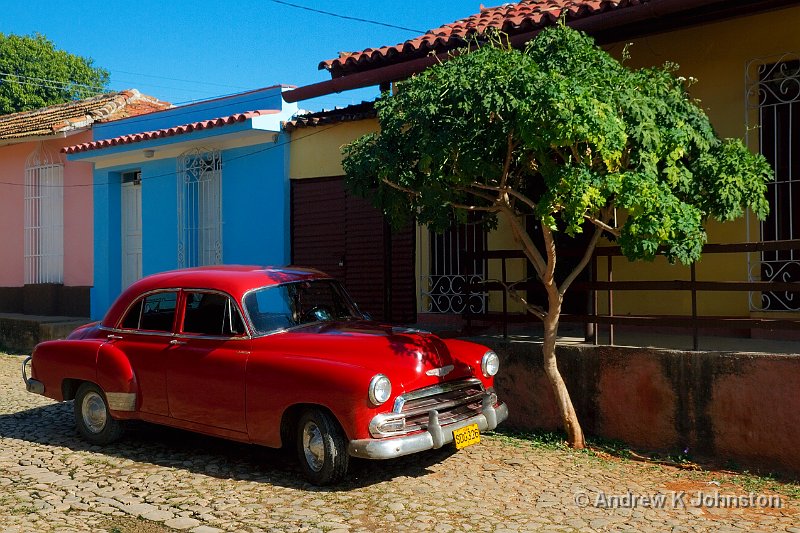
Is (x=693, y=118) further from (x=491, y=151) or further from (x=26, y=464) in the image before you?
(x=26, y=464)

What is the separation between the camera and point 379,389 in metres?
5.23

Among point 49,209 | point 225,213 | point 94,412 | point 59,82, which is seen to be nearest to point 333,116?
point 225,213

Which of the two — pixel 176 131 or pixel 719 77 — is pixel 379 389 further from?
pixel 176 131

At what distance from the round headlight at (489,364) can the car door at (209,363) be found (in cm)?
181

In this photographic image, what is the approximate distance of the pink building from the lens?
14.7 meters

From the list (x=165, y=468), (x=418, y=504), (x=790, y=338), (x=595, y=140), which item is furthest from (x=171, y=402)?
(x=790, y=338)

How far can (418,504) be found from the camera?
5.18 m

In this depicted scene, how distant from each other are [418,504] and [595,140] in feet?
8.66

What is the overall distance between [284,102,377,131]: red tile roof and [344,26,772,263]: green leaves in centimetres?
433

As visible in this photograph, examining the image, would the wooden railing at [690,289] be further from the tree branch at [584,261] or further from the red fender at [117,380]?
the red fender at [117,380]

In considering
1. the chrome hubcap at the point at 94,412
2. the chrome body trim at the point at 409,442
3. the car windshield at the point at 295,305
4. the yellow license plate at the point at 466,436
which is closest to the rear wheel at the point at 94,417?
the chrome hubcap at the point at 94,412

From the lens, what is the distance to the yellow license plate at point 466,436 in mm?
5508

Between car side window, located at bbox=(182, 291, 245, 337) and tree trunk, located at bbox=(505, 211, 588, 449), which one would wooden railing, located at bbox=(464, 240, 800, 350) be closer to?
tree trunk, located at bbox=(505, 211, 588, 449)

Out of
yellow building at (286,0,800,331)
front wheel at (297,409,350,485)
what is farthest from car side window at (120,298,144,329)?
yellow building at (286,0,800,331)
